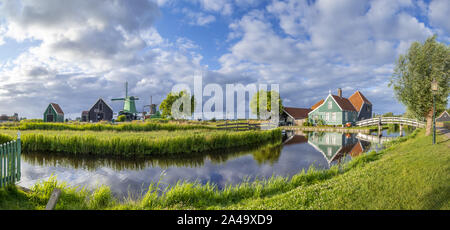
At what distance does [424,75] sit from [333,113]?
72.4 ft

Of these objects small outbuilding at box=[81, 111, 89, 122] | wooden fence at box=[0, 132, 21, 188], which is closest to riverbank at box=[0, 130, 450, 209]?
wooden fence at box=[0, 132, 21, 188]

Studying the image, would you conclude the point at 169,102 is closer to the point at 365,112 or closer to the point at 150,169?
the point at 150,169

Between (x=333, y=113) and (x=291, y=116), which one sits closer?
(x=333, y=113)

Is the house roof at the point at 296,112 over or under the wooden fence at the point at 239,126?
over

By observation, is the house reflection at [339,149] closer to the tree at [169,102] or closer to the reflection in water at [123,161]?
the reflection in water at [123,161]

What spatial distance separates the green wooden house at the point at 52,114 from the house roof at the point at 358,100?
202ft

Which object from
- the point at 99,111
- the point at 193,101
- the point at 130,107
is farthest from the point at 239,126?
the point at 130,107

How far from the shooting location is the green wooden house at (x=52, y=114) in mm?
43531

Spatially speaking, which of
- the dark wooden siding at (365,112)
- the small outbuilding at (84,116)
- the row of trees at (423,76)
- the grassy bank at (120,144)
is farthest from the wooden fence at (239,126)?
the small outbuilding at (84,116)

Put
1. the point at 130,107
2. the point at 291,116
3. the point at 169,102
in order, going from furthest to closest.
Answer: the point at 130,107
the point at 169,102
the point at 291,116

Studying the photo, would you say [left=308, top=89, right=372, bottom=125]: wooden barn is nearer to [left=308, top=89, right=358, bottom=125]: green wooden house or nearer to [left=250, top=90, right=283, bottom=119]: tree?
[left=308, top=89, right=358, bottom=125]: green wooden house

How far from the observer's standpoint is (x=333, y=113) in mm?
35625
